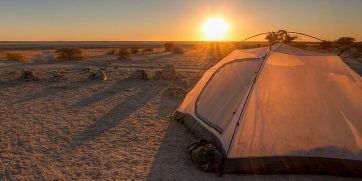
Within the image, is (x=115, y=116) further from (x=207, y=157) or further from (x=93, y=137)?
(x=207, y=157)

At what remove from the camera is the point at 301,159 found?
532 centimetres

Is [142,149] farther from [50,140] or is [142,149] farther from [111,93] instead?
[111,93]

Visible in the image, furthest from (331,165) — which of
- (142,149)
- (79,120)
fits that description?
(79,120)

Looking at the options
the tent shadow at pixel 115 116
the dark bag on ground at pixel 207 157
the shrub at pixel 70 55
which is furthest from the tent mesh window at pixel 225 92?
the shrub at pixel 70 55

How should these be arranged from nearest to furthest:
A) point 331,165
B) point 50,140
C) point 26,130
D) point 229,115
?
point 331,165 < point 229,115 < point 50,140 < point 26,130

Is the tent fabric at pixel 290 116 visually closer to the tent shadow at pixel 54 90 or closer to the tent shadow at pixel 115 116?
the tent shadow at pixel 115 116

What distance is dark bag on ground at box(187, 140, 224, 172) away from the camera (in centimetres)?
539

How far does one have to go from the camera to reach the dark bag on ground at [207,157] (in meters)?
5.39

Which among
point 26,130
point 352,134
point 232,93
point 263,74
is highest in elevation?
point 263,74

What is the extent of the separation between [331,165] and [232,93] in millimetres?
2067

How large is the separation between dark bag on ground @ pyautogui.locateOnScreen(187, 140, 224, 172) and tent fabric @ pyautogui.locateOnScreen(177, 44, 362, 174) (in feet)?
0.46

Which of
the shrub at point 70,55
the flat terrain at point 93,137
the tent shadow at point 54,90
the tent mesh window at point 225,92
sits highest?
the tent mesh window at point 225,92

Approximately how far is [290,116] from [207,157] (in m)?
1.58

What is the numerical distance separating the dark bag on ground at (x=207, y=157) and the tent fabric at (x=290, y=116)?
14cm
